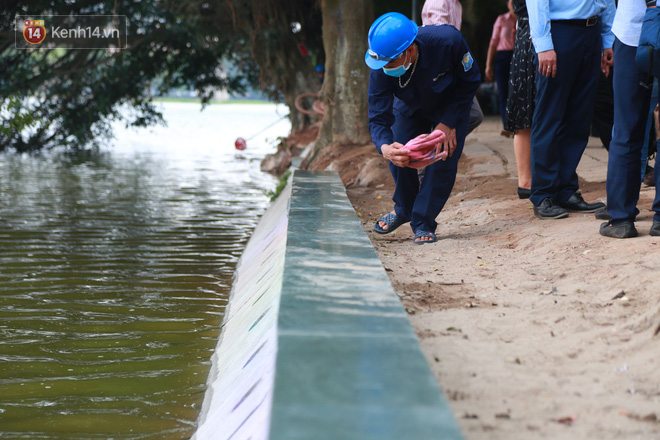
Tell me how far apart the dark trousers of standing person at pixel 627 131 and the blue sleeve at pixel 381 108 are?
1238 mm

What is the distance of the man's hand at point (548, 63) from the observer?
431 cm

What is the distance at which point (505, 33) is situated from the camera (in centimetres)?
800

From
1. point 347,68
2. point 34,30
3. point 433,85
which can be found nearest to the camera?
point 433,85

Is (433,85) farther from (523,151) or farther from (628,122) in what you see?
(523,151)

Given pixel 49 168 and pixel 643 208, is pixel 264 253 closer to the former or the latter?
pixel 643 208

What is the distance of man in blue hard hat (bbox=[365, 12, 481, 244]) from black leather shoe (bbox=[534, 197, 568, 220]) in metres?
0.65

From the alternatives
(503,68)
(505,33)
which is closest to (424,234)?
(503,68)

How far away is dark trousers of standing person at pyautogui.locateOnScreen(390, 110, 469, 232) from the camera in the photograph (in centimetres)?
441

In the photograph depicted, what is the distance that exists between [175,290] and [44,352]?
1364 millimetres

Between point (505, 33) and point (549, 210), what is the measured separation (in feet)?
13.1

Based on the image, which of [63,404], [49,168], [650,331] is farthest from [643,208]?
[49,168]

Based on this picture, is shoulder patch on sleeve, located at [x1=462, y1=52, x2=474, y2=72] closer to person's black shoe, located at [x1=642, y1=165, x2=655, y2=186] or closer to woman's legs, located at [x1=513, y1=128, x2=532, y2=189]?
woman's legs, located at [x1=513, y1=128, x2=532, y2=189]

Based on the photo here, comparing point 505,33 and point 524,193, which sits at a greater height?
point 505,33

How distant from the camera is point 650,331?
2.61m
